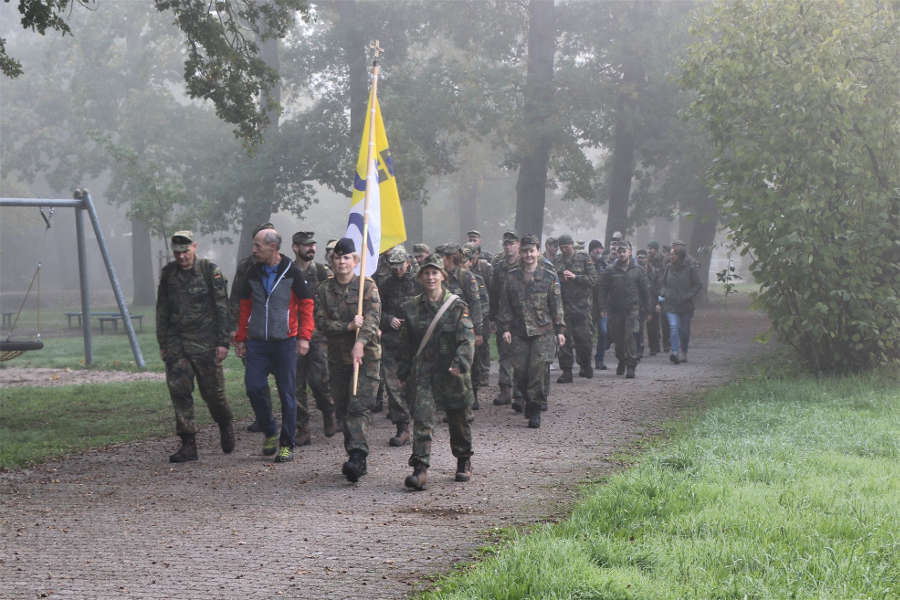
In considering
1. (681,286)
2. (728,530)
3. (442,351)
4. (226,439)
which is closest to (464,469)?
(442,351)

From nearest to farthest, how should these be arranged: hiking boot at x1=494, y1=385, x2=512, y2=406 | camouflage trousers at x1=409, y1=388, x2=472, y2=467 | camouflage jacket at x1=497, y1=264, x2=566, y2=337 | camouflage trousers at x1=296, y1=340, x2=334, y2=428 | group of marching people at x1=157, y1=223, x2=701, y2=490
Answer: camouflage trousers at x1=409, y1=388, x2=472, y2=467
group of marching people at x1=157, y1=223, x2=701, y2=490
camouflage trousers at x1=296, y1=340, x2=334, y2=428
camouflage jacket at x1=497, y1=264, x2=566, y2=337
hiking boot at x1=494, y1=385, x2=512, y2=406

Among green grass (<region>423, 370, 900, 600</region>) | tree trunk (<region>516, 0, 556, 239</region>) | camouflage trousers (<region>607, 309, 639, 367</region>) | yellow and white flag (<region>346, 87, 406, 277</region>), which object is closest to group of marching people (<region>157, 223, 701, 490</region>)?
yellow and white flag (<region>346, 87, 406, 277</region>)

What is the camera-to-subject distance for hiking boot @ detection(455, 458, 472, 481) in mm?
7969

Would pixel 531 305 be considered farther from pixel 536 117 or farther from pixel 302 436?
pixel 536 117

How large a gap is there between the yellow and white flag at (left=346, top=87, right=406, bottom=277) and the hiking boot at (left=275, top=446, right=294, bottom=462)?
1.77 metres

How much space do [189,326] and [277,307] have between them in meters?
0.87

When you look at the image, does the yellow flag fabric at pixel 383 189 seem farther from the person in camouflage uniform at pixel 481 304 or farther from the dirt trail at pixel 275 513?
the person in camouflage uniform at pixel 481 304

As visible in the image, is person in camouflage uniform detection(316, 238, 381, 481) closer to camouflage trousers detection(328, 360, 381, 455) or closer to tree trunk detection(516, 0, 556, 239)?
camouflage trousers detection(328, 360, 381, 455)

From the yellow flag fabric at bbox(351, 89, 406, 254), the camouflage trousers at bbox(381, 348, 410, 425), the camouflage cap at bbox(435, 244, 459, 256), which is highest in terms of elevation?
the yellow flag fabric at bbox(351, 89, 406, 254)

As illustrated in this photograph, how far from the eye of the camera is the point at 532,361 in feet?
36.1

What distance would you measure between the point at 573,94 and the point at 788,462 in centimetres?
2497

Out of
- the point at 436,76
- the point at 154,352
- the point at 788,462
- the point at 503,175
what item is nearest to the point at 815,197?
the point at 788,462

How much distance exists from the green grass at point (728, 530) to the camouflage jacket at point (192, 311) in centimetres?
390

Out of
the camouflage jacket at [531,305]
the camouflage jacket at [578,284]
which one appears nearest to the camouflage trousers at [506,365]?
the camouflage jacket at [531,305]
